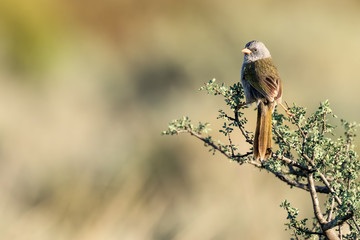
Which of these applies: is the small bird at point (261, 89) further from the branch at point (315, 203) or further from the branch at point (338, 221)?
the branch at point (338, 221)

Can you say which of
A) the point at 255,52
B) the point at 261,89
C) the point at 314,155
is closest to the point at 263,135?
the point at 314,155

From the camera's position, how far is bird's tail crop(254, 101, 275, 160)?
3.91 metres

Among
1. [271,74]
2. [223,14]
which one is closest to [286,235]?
[271,74]

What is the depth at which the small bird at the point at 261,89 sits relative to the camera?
3971mm

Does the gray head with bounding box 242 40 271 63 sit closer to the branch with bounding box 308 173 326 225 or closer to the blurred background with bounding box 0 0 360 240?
the branch with bounding box 308 173 326 225

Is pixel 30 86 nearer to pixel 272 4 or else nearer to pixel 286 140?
pixel 272 4

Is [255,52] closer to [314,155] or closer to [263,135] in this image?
[263,135]

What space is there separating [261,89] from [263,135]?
2.32 ft

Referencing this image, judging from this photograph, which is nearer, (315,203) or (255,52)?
(315,203)

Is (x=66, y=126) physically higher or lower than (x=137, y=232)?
higher

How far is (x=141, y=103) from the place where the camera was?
10305 millimetres

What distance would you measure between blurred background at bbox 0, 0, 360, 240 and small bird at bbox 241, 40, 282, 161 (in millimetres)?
2540

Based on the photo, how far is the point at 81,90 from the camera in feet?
35.2

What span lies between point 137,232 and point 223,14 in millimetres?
7405
